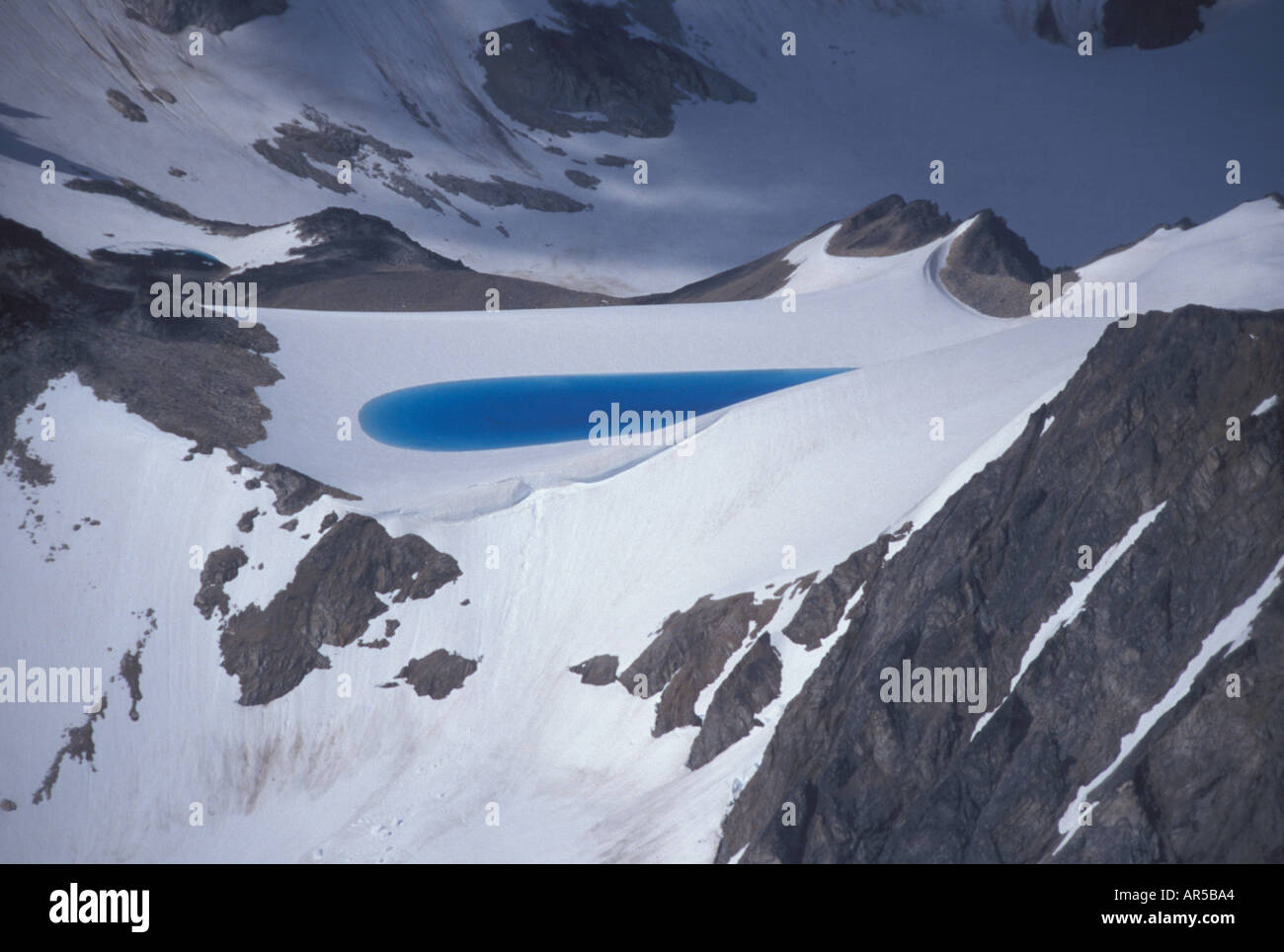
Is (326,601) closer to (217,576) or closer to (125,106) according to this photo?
(217,576)

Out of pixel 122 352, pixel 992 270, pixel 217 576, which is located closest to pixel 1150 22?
pixel 992 270

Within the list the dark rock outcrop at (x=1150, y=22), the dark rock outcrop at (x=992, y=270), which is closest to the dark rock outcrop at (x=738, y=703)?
the dark rock outcrop at (x=992, y=270)

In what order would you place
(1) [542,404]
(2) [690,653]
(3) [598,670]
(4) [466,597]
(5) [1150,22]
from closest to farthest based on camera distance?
1. (2) [690,653]
2. (3) [598,670]
3. (4) [466,597]
4. (1) [542,404]
5. (5) [1150,22]

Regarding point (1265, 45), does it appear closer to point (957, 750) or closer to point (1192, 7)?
point (1192, 7)

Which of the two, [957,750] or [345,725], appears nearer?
[957,750]

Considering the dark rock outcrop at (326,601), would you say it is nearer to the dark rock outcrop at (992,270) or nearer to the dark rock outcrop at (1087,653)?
the dark rock outcrop at (1087,653)
